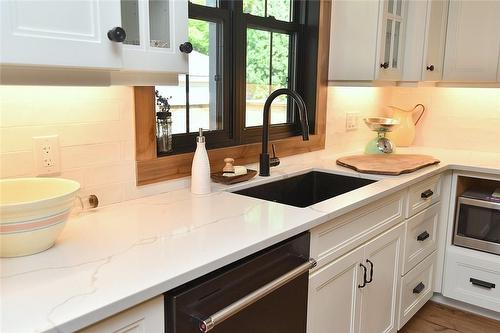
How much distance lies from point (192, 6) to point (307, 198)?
42.8 inches

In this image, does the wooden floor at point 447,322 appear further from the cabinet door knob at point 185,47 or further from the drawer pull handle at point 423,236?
the cabinet door knob at point 185,47

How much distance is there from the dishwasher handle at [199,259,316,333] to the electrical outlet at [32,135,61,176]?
2.30 ft

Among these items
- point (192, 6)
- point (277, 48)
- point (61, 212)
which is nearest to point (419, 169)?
point (277, 48)

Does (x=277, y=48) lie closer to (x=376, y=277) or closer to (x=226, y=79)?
(x=226, y=79)

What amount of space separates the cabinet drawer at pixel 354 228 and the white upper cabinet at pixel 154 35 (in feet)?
2.39

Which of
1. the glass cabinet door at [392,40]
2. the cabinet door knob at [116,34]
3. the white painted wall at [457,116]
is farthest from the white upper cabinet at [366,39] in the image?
the cabinet door knob at [116,34]

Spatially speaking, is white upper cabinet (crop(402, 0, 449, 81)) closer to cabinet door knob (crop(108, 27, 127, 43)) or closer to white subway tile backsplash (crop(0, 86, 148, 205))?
white subway tile backsplash (crop(0, 86, 148, 205))

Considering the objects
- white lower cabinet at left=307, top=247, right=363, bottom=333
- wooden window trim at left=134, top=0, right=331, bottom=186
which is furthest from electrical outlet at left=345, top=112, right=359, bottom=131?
white lower cabinet at left=307, top=247, right=363, bottom=333

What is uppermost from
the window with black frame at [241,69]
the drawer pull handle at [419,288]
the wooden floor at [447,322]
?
the window with black frame at [241,69]

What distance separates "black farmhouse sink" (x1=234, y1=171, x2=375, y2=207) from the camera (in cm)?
206

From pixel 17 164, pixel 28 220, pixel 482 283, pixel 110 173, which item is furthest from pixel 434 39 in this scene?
pixel 28 220

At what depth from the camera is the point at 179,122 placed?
1.99 metres

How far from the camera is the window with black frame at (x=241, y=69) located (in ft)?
6.63

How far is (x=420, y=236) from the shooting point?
2.39m
